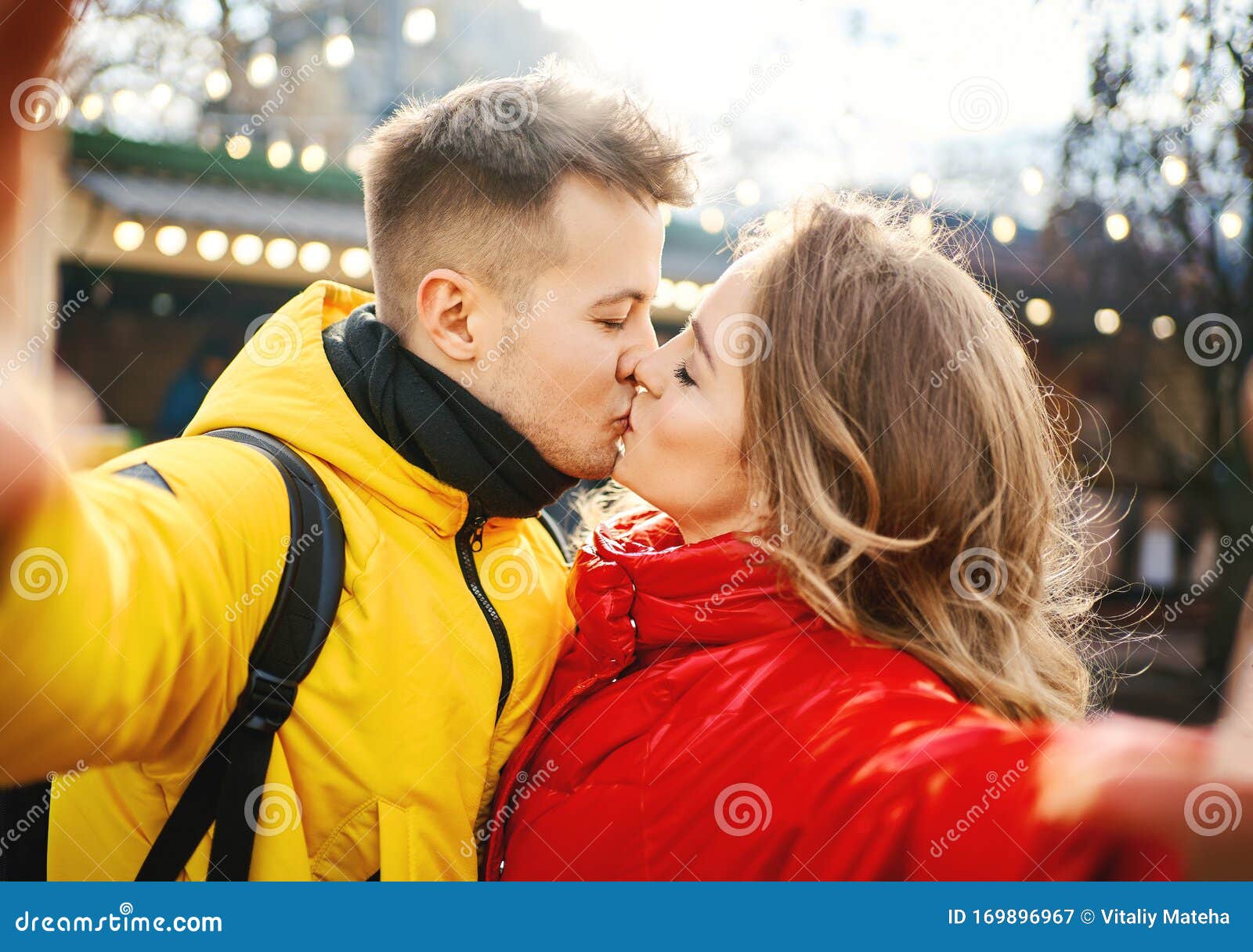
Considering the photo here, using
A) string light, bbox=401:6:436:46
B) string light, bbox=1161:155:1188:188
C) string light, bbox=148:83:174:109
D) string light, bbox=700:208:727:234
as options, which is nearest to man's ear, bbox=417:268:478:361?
string light, bbox=700:208:727:234

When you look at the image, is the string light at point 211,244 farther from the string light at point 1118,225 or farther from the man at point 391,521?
the string light at point 1118,225

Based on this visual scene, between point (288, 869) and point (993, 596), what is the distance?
132 centimetres

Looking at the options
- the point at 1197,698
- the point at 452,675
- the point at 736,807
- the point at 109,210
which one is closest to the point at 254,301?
the point at 109,210

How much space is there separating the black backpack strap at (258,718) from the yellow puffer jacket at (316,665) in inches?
1.0

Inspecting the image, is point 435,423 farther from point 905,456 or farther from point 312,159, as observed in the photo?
point 312,159

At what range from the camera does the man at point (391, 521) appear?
124 cm

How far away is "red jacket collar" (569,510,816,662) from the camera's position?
1810 millimetres

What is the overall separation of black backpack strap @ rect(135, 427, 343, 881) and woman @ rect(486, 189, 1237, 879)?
45 cm

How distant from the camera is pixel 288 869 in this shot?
5.34 ft

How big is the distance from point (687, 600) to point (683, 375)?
1.57 feet

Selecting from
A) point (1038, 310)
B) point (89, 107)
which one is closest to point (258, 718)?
point (89, 107)

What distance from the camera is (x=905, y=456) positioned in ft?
6.05

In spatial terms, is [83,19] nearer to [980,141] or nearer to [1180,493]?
[1180,493]

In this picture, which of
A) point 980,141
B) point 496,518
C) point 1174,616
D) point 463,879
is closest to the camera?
point 463,879
